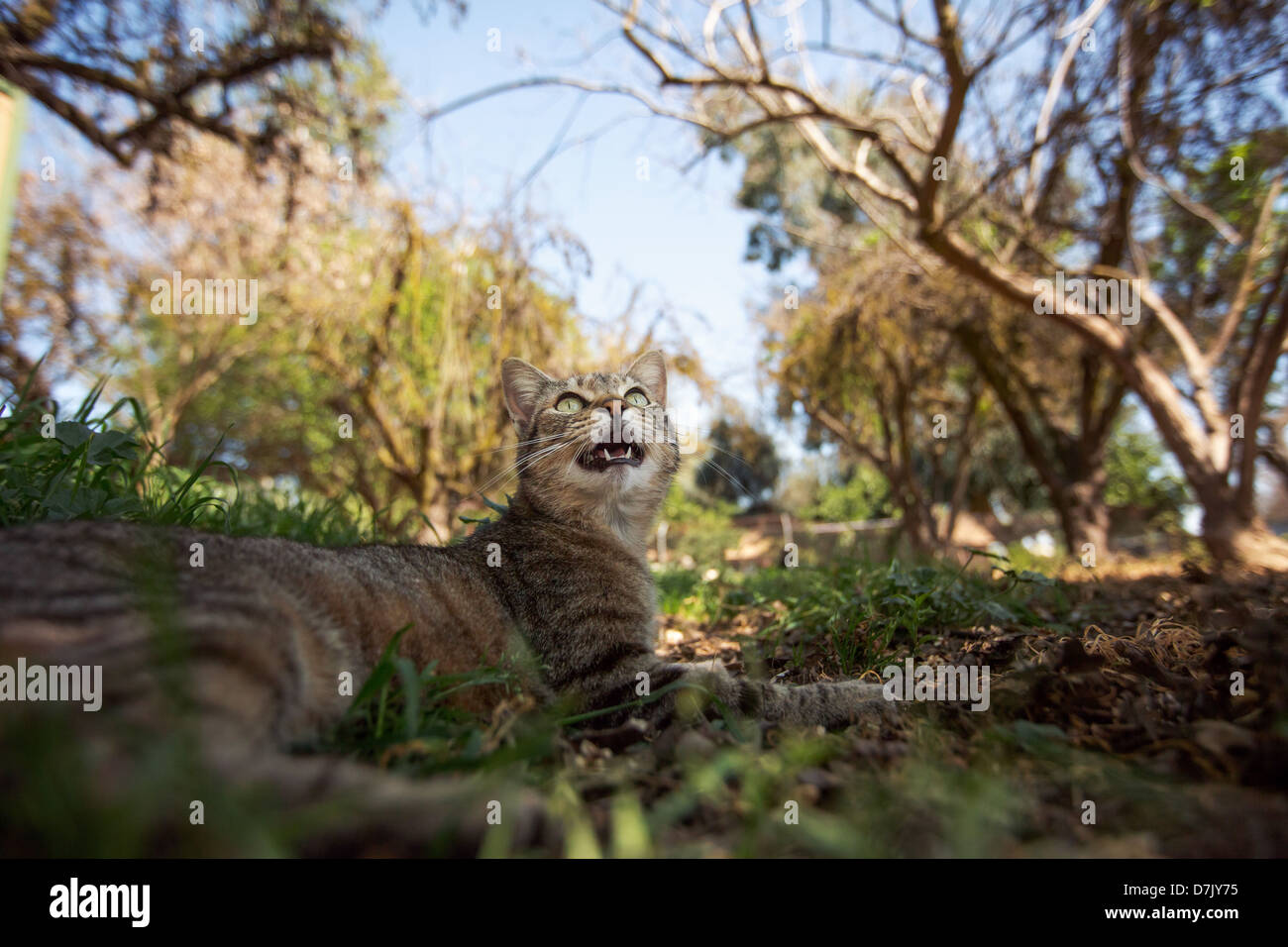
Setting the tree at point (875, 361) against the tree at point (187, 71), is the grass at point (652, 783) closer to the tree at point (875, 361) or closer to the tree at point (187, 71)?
the tree at point (187, 71)

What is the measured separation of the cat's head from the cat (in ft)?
0.04

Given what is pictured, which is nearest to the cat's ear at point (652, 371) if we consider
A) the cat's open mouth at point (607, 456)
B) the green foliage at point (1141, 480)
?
the cat's open mouth at point (607, 456)

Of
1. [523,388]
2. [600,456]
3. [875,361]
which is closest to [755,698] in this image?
[600,456]

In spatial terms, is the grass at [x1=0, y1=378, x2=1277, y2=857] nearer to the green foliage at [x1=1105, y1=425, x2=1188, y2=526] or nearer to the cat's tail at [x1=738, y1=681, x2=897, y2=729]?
the cat's tail at [x1=738, y1=681, x2=897, y2=729]

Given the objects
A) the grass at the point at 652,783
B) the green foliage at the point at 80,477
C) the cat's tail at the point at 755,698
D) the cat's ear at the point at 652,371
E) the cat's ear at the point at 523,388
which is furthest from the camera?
the cat's ear at the point at 652,371

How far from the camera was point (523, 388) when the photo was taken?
427 centimetres

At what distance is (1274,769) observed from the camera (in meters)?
1.50

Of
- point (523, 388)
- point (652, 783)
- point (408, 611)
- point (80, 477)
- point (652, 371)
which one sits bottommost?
point (652, 783)

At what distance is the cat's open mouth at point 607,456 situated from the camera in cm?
356

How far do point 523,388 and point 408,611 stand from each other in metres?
2.11

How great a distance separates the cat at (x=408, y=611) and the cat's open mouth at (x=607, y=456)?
1 cm

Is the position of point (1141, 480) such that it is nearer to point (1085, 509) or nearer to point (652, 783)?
point (1085, 509)

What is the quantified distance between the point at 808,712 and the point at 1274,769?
1427mm

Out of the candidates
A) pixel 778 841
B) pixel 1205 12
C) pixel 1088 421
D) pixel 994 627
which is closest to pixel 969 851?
pixel 778 841
